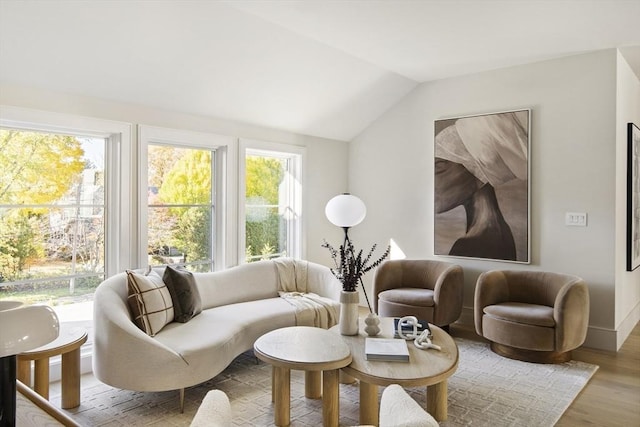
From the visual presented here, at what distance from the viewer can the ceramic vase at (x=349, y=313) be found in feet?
9.57

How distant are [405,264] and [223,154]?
2188 millimetres

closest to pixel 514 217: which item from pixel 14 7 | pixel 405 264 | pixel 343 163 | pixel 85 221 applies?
pixel 405 264

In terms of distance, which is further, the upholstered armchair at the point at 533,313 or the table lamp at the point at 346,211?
the table lamp at the point at 346,211


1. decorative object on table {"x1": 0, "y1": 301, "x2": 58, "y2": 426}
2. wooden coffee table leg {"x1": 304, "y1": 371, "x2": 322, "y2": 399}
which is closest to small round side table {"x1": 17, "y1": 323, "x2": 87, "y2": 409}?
wooden coffee table leg {"x1": 304, "y1": 371, "x2": 322, "y2": 399}

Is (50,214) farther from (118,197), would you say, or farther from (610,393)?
(610,393)

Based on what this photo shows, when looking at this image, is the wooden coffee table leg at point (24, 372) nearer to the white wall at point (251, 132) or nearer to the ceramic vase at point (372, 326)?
the white wall at point (251, 132)

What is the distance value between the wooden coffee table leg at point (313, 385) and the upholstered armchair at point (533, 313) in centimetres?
164

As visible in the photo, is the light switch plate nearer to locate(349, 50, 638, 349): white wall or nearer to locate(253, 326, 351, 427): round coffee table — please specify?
locate(349, 50, 638, 349): white wall

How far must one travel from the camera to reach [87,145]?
11.1 ft

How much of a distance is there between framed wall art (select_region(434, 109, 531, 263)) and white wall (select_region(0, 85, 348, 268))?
1292 mm

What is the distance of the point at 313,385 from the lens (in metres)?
2.87

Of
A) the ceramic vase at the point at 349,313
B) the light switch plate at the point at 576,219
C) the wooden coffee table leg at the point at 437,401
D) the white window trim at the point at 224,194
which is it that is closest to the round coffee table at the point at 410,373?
the wooden coffee table leg at the point at 437,401

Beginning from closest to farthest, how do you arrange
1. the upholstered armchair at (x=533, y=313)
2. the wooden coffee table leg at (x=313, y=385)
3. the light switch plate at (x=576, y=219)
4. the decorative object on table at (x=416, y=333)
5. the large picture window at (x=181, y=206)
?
the decorative object on table at (x=416, y=333) → the wooden coffee table leg at (x=313, y=385) → the upholstered armchair at (x=533, y=313) → the large picture window at (x=181, y=206) → the light switch plate at (x=576, y=219)

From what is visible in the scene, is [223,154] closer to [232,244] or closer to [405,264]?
[232,244]
